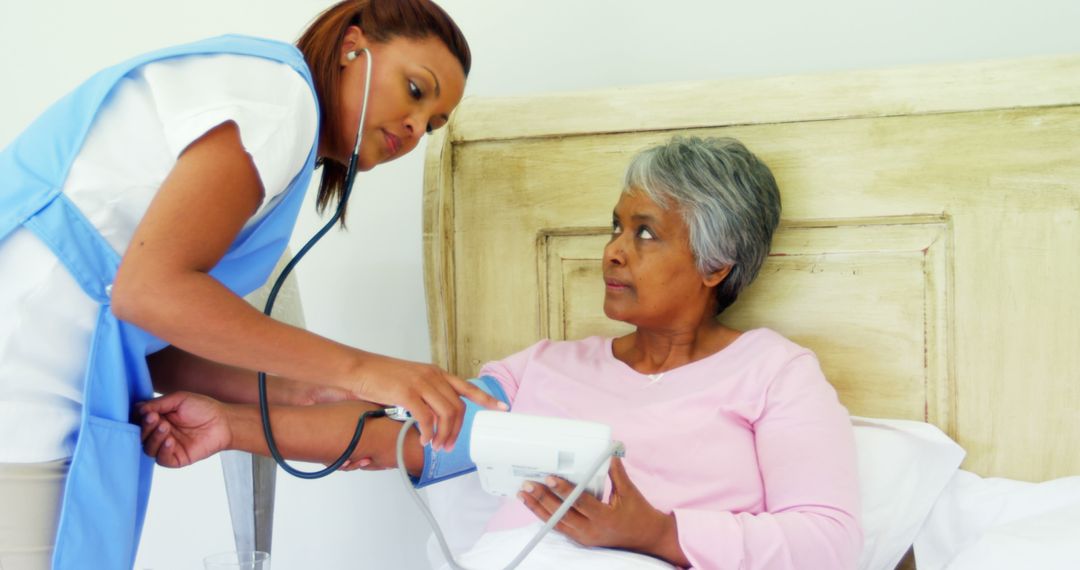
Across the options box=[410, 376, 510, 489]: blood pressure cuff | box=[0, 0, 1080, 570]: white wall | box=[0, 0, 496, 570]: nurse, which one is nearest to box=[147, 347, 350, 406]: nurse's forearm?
box=[410, 376, 510, 489]: blood pressure cuff

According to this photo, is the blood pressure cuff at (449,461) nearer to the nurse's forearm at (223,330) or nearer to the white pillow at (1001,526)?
the nurse's forearm at (223,330)

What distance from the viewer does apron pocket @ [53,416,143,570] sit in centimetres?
102

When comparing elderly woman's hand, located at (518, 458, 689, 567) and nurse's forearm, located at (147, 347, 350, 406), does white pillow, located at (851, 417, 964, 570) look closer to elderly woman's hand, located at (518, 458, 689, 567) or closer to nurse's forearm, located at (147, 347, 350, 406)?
elderly woman's hand, located at (518, 458, 689, 567)

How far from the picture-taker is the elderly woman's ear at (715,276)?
1.57 m

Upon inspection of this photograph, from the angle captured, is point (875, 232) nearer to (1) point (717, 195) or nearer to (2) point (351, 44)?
(1) point (717, 195)

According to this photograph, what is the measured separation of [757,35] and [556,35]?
1.35ft

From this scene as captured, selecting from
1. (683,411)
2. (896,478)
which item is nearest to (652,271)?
(683,411)

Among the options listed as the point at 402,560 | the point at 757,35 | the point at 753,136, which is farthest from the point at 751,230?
the point at 402,560

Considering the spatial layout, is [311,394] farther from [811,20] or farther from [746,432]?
[811,20]

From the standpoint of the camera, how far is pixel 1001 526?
131 cm

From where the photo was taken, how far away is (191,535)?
2.26m

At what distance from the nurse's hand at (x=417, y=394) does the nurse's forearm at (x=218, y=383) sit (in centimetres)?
46

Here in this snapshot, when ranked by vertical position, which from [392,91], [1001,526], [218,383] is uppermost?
[392,91]

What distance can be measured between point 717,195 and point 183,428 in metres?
0.86
